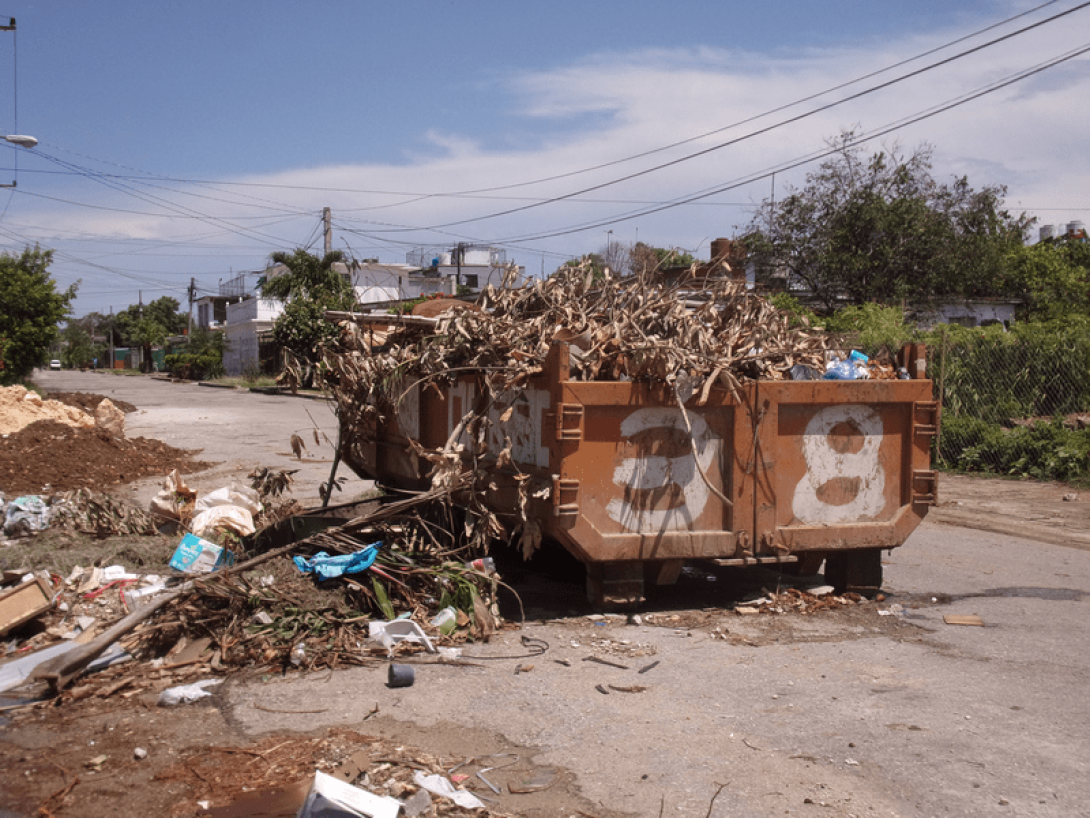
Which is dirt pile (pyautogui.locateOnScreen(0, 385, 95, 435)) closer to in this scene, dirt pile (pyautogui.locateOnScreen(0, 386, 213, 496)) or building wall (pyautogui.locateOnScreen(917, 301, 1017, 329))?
dirt pile (pyautogui.locateOnScreen(0, 386, 213, 496))

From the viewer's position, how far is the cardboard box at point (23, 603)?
5281 millimetres

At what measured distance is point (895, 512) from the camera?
19.6 feet

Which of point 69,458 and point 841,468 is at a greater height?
point 841,468

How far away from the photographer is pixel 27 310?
30.1 meters

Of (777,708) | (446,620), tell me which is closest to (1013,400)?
(777,708)

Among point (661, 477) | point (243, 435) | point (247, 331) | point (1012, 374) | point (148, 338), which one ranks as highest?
point (247, 331)

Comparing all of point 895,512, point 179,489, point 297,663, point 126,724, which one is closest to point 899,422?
point 895,512

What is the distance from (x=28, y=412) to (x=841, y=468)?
16696 mm

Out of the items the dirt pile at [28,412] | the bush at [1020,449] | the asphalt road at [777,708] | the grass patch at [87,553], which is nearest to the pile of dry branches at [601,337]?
the asphalt road at [777,708]

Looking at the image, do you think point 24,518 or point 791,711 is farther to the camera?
point 24,518

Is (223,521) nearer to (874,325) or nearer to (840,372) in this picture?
(840,372)

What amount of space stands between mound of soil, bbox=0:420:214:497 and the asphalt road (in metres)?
7.70

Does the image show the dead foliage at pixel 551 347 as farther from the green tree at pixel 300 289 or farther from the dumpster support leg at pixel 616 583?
the green tree at pixel 300 289

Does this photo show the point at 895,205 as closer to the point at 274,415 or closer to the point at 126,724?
the point at 274,415
